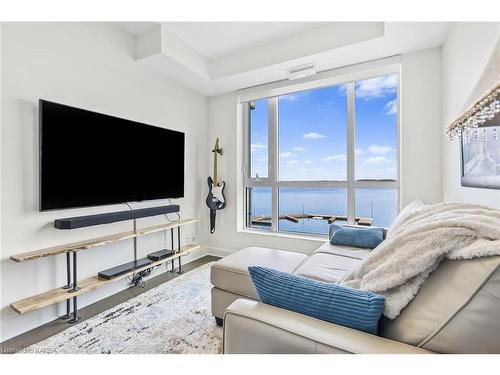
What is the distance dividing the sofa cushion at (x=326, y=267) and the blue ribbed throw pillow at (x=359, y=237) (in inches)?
13.7

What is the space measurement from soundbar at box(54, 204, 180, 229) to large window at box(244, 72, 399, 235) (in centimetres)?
146

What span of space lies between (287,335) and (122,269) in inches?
77.3

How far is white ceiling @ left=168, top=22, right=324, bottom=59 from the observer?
2.39 meters

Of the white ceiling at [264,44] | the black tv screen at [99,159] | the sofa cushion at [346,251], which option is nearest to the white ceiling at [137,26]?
the white ceiling at [264,44]

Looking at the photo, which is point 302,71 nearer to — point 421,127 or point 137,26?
point 421,127

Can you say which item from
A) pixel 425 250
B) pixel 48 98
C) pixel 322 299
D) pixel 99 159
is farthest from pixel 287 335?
pixel 48 98

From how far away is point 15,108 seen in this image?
171 centimetres

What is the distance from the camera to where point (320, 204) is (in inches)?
125

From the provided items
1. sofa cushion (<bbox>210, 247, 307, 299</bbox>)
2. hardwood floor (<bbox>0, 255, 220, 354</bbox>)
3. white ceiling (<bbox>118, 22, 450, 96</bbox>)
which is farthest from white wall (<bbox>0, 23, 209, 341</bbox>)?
sofa cushion (<bbox>210, 247, 307, 299</bbox>)

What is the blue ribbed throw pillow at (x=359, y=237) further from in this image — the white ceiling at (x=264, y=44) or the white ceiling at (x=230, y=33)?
the white ceiling at (x=230, y=33)

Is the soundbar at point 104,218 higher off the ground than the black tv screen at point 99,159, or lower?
lower

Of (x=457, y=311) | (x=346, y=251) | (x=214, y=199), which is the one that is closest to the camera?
(x=457, y=311)

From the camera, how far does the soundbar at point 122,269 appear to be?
2.08 m
